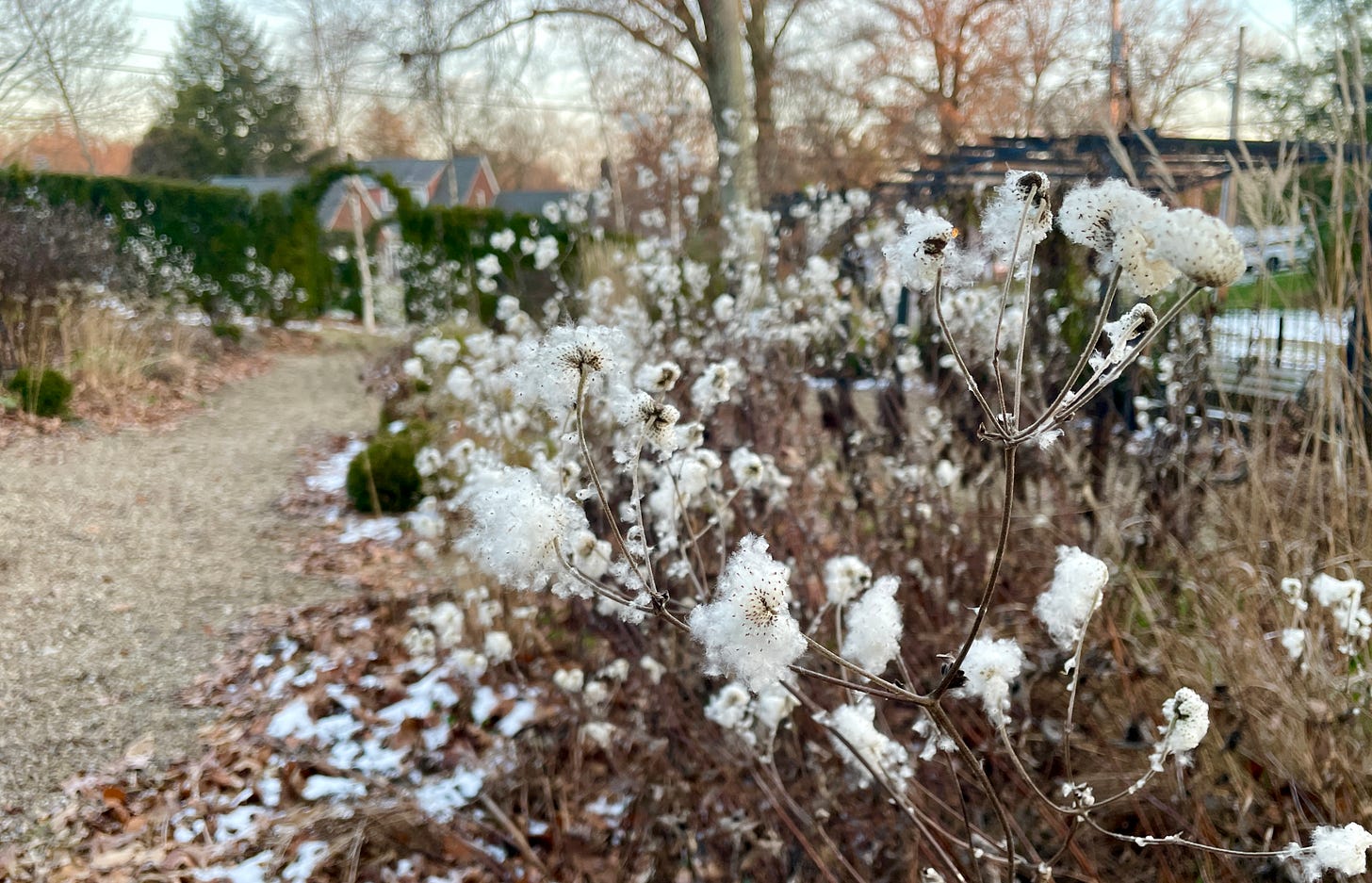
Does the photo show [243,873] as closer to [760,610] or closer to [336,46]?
[760,610]

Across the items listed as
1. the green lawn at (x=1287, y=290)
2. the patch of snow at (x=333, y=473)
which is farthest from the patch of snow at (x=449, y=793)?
the patch of snow at (x=333, y=473)

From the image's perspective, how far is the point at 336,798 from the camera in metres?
3.00

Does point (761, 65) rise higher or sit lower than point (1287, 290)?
higher

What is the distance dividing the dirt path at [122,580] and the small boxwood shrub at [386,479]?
1.71 ft

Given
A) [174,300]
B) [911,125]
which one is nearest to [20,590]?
[174,300]

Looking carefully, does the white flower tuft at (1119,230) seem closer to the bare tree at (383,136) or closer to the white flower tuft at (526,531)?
the white flower tuft at (526,531)

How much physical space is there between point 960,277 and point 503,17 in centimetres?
1387

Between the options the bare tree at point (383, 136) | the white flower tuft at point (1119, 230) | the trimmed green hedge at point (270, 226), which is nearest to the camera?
the white flower tuft at point (1119, 230)

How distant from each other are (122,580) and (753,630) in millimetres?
5039

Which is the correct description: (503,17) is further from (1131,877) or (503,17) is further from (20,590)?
(1131,877)

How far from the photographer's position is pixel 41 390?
733cm

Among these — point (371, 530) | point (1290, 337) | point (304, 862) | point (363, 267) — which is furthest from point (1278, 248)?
point (363, 267)

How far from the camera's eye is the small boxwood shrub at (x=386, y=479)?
19.7 feet

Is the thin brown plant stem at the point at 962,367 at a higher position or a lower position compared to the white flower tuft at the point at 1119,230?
lower
